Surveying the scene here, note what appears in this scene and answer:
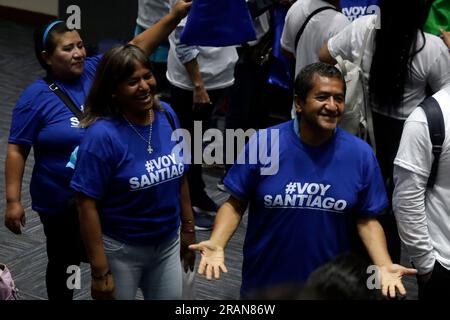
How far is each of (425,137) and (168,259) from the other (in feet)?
3.28

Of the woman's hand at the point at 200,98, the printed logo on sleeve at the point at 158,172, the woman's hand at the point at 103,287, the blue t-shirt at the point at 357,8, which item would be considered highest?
the blue t-shirt at the point at 357,8

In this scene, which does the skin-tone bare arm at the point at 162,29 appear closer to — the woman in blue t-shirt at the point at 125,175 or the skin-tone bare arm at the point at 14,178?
the woman in blue t-shirt at the point at 125,175

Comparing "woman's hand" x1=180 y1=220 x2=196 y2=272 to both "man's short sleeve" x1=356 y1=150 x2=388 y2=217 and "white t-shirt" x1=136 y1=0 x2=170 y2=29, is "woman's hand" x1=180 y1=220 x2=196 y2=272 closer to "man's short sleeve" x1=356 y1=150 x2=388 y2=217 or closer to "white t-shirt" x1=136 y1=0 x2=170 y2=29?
"man's short sleeve" x1=356 y1=150 x2=388 y2=217

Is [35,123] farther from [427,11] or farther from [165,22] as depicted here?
[427,11]

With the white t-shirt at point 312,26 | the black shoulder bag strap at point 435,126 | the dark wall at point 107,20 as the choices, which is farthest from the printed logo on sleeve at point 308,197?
the dark wall at point 107,20

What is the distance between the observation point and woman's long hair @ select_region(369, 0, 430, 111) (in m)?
3.38

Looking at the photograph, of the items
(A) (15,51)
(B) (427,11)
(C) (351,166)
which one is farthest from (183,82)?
(A) (15,51)

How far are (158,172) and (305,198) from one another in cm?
53

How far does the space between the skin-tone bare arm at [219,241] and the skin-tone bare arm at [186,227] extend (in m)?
0.37

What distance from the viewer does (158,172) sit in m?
3.01

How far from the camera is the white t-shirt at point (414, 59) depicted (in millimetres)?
3436

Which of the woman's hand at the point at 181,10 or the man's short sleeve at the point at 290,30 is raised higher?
the woman's hand at the point at 181,10

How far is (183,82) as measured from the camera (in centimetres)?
467
